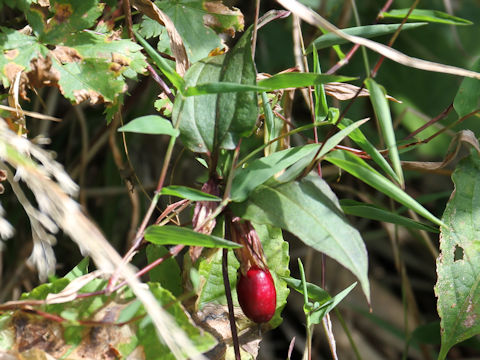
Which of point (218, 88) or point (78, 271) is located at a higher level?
point (218, 88)

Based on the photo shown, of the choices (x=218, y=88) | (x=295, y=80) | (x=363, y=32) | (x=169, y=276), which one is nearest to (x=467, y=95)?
(x=363, y=32)

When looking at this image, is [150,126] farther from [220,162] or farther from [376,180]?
[376,180]

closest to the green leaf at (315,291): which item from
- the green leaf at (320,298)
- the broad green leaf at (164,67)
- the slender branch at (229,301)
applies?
the green leaf at (320,298)

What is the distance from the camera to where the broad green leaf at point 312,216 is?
724 mm

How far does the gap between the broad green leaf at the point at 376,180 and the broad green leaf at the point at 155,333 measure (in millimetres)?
276

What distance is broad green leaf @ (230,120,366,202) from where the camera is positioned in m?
0.80

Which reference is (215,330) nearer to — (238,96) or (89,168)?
(238,96)

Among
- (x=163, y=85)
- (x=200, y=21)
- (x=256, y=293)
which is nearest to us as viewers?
(x=256, y=293)

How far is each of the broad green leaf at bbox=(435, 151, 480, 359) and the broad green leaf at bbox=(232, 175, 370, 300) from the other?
0.29m

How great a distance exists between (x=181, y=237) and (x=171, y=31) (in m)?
A: 0.38

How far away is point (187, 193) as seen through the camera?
31.5 inches

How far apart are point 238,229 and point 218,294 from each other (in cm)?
17

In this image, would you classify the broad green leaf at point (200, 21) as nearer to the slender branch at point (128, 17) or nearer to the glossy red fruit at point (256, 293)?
the slender branch at point (128, 17)

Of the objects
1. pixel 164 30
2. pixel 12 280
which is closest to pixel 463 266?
pixel 164 30
